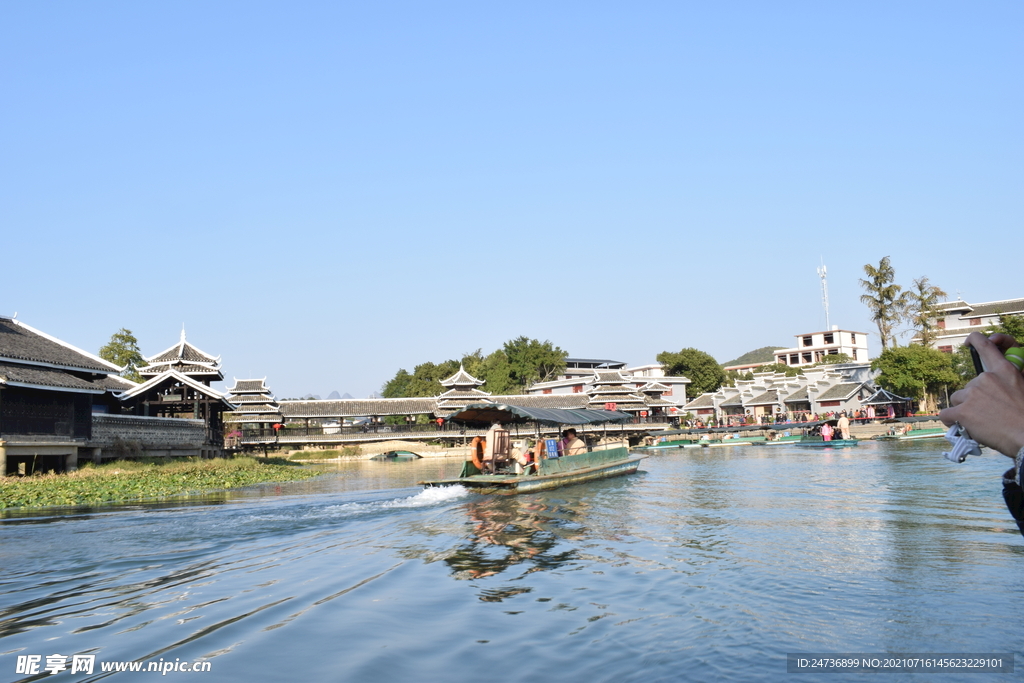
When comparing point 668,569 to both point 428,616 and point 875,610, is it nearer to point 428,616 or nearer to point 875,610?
point 875,610

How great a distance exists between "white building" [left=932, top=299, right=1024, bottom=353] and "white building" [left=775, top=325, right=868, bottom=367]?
25.0m

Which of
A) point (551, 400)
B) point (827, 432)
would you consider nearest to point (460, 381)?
point (551, 400)

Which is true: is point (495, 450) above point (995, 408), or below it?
below

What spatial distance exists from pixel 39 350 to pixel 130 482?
737 cm

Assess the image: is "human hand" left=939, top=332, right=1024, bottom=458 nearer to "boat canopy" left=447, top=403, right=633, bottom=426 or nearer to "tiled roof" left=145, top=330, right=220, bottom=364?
"boat canopy" left=447, top=403, right=633, bottom=426

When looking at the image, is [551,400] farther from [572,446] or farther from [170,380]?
[572,446]

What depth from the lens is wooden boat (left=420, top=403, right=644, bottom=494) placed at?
18.2m

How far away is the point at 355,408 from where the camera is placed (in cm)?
5644

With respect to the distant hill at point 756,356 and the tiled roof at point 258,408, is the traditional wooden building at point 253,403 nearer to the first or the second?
the tiled roof at point 258,408

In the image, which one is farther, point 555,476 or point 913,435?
point 913,435

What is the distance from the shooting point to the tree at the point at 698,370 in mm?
83562

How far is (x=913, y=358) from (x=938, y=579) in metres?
48.3

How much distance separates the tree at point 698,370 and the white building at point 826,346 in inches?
576

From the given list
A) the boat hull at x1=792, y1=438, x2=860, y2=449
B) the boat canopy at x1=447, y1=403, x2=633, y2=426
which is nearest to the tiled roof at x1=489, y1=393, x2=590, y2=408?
the boat hull at x1=792, y1=438, x2=860, y2=449
